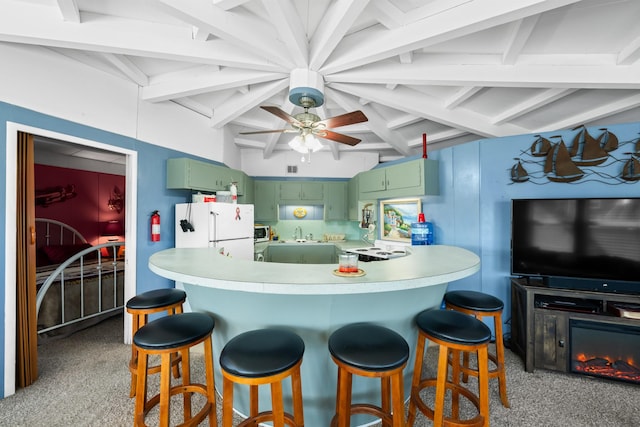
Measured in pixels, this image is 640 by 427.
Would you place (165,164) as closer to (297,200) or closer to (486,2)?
(297,200)

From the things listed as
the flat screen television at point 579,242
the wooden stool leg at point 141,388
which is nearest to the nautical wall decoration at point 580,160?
the flat screen television at point 579,242

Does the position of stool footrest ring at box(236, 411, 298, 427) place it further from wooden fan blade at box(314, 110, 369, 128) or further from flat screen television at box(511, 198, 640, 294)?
flat screen television at box(511, 198, 640, 294)

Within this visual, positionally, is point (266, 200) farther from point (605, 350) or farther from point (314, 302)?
point (605, 350)

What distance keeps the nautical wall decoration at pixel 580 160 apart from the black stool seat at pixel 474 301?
59.9 inches

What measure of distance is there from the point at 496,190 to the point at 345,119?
1975 millimetres

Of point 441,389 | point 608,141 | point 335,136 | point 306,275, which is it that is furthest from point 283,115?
point 608,141

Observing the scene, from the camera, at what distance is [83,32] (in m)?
1.99

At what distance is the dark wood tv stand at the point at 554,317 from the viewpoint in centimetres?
219

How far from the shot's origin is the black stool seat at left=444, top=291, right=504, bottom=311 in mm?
1927

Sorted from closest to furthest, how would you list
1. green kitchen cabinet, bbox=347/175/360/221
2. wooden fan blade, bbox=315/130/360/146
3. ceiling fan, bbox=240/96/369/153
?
ceiling fan, bbox=240/96/369/153 < wooden fan blade, bbox=315/130/360/146 < green kitchen cabinet, bbox=347/175/360/221

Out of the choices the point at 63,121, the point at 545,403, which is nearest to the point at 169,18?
the point at 63,121

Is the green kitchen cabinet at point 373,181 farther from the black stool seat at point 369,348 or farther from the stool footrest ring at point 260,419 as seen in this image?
the stool footrest ring at point 260,419

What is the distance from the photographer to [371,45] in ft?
7.04

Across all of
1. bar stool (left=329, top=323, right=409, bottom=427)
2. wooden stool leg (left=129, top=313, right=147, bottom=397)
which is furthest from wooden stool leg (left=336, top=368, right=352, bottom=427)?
wooden stool leg (left=129, top=313, right=147, bottom=397)
